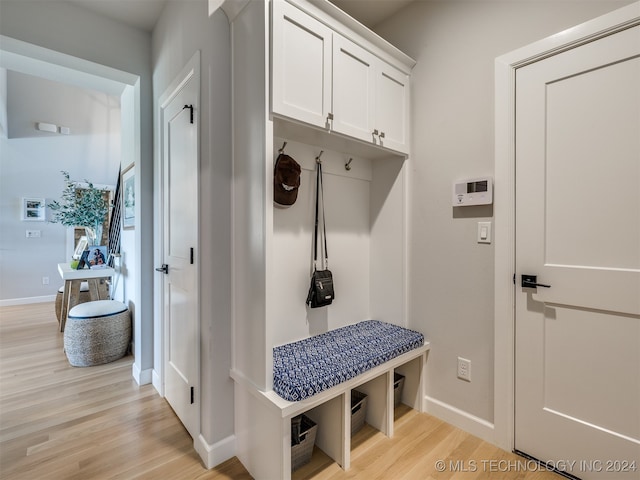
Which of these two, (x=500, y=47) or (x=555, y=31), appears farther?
(x=500, y=47)

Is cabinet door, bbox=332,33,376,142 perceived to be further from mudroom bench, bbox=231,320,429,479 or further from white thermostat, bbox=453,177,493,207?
mudroom bench, bbox=231,320,429,479

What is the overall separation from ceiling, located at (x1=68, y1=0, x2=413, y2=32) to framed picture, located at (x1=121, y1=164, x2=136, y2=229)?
1124 millimetres

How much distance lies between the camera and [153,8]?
6.96 ft

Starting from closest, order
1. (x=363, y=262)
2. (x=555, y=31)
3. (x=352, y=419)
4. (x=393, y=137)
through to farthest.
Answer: (x=555, y=31) < (x=352, y=419) < (x=393, y=137) < (x=363, y=262)

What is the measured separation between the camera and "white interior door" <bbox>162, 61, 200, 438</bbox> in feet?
5.62

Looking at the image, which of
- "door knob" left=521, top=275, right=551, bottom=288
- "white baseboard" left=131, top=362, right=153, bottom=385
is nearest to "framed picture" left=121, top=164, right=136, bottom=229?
"white baseboard" left=131, top=362, right=153, bottom=385

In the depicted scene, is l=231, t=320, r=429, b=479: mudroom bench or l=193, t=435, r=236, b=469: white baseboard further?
l=193, t=435, r=236, b=469: white baseboard

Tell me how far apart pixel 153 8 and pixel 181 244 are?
1.68 meters

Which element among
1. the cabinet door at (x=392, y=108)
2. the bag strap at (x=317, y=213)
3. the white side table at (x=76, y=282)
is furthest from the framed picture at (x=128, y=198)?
the cabinet door at (x=392, y=108)

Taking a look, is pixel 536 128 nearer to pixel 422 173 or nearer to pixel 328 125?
pixel 422 173

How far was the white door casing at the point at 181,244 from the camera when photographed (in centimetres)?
Result: 171

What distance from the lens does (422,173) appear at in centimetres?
201

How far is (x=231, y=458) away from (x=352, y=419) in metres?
0.69

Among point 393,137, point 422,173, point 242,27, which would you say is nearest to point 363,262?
point 422,173
